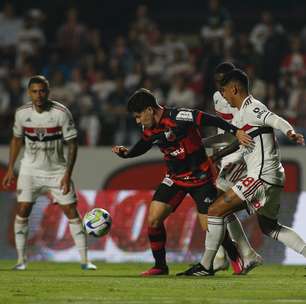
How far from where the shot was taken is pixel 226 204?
1050cm

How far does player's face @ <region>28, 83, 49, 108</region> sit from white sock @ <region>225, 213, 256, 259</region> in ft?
8.16

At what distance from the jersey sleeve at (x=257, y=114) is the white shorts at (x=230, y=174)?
1018mm

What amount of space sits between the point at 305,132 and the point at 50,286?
709 cm

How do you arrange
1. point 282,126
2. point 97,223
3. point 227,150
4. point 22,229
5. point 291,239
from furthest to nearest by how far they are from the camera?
point 22,229
point 97,223
point 291,239
point 227,150
point 282,126

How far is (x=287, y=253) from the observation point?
14.1 meters

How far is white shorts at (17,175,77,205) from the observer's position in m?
12.5

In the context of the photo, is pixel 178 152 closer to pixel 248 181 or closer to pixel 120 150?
pixel 120 150

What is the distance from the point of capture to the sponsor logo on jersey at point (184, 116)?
10578 millimetres

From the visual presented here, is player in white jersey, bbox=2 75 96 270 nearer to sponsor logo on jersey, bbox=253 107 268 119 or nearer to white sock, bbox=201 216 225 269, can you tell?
white sock, bbox=201 216 225 269

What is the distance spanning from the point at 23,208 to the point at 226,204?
9.79 feet

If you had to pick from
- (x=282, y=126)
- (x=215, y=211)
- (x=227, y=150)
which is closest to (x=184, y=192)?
(x=215, y=211)

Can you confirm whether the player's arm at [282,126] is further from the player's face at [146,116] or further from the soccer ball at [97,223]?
the soccer ball at [97,223]

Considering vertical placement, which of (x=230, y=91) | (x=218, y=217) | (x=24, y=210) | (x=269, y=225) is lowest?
(x=24, y=210)

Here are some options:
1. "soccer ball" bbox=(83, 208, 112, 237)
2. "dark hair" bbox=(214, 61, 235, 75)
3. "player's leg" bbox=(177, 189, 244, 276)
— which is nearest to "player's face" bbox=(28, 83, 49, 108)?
"soccer ball" bbox=(83, 208, 112, 237)
